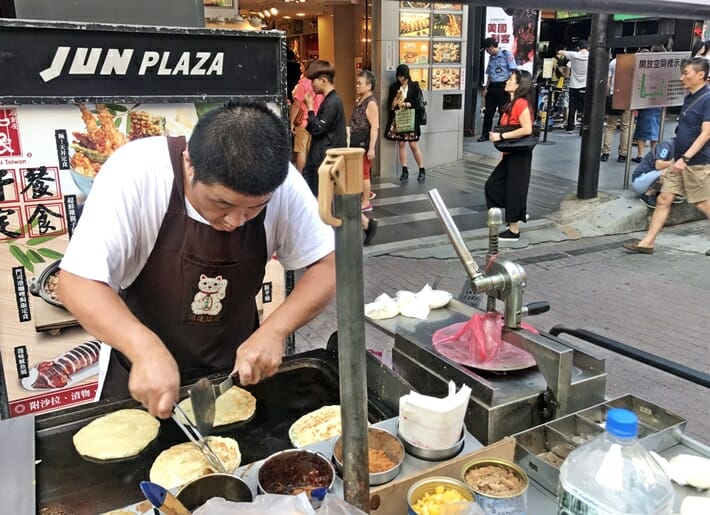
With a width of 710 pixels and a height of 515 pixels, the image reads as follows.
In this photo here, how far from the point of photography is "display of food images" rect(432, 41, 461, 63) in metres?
10.4

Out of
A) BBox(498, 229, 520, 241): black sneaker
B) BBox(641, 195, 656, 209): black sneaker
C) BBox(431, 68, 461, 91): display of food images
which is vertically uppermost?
BBox(431, 68, 461, 91): display of food images

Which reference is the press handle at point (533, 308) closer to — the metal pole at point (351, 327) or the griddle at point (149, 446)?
the griddle at point (149, 446)

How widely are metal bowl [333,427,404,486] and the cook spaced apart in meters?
0.40

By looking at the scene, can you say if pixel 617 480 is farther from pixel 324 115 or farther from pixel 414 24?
pixel 414 24

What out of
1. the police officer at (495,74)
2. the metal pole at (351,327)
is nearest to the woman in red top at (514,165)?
the police officer at (495,74)

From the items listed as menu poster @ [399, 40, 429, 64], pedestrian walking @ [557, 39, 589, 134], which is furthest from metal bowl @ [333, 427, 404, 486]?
pedestrian walking @ [557, 39, 589, 134]

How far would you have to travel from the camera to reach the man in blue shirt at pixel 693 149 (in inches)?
253

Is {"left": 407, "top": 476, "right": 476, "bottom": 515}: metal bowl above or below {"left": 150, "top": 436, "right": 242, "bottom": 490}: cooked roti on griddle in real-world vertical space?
above

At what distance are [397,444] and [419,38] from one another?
961 centimetres

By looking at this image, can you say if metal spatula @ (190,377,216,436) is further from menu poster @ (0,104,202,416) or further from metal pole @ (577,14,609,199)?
metal pole @ (577,14,609,199)

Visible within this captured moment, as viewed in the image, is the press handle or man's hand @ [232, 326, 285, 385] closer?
man's hand @ [232, 326, 285, 385]

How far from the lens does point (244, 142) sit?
5.35ft

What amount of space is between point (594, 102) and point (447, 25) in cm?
346

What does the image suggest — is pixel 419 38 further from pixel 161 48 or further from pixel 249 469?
pixel 249 469
